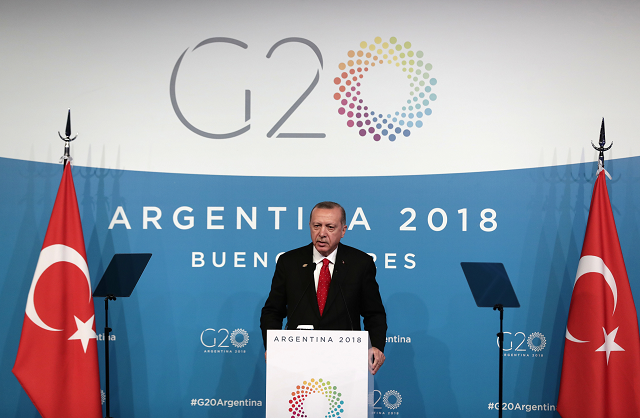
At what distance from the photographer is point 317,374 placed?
214 centimetres

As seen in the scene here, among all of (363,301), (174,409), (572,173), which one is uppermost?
(572,173)

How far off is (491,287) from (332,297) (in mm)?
1141

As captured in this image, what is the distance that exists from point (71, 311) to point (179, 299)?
2.43 feet

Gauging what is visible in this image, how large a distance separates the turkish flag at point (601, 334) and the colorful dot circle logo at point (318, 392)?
7.00 feet

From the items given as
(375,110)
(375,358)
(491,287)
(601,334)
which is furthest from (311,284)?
(601,334)

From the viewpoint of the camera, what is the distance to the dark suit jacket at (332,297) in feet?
8.99

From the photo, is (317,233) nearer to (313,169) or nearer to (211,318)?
(313,169)

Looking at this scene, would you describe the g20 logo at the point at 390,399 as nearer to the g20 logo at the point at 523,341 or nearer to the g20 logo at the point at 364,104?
the g20 logo at the point at 523,341

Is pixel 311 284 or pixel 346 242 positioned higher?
pixel 346 242

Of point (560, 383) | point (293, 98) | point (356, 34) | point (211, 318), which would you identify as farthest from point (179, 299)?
point (560, 383)

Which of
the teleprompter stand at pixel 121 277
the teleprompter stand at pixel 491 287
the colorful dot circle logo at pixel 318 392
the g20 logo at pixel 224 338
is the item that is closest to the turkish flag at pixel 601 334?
the teleprompter stand at pixel 491 287

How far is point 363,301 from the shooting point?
9.45ft

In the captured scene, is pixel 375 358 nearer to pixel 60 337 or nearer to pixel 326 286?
pixel 326 286

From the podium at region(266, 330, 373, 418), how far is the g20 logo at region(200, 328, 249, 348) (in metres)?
1.72
